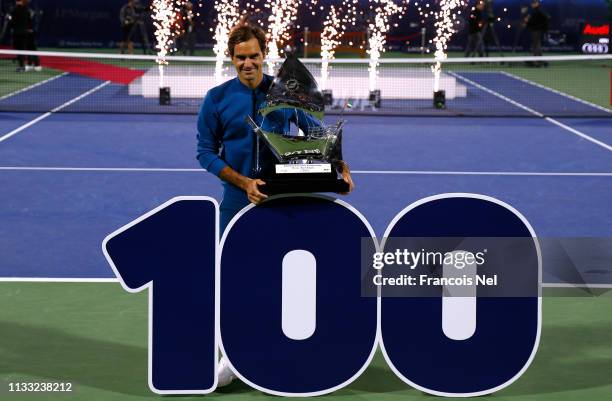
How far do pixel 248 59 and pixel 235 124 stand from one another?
1.20ft

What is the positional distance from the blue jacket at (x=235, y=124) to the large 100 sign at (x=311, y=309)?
15.3 inches

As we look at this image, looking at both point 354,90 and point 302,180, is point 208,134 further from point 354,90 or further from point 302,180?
point 354,90

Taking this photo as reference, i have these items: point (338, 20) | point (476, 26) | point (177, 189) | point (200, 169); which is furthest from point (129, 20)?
point (177, 189)

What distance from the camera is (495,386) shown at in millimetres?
6359

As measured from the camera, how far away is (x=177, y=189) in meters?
13.3

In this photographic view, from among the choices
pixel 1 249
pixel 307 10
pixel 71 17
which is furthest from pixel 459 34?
pixel 1 249

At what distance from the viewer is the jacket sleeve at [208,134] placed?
21.6 feet

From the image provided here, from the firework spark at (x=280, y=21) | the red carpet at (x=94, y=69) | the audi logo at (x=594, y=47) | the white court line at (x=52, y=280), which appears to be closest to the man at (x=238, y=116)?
the white court line at (x=52, y=280)

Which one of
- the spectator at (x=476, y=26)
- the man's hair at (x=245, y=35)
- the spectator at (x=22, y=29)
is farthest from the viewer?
the spectator at (x=476, y=26)

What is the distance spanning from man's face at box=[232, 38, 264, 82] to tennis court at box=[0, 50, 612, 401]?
174cm

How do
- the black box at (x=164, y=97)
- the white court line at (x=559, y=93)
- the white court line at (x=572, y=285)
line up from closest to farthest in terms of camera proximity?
the white court line at (x=572, y=285)
the black box at (x=164, y=97)
the white court line at (x=559, y=93)

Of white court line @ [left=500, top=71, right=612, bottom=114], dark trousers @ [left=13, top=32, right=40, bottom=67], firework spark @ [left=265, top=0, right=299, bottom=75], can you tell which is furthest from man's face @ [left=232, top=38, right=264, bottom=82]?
dark trousers @ [left=13, top=32, right=40, bottom=67]

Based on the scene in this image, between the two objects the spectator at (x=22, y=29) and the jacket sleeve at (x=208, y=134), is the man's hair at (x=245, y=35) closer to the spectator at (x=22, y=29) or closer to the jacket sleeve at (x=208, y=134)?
the jacket sleeve at (x=208, y=134)

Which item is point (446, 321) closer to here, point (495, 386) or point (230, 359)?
point (495, 386)
